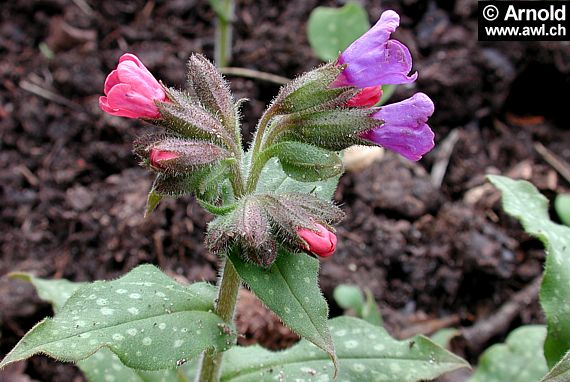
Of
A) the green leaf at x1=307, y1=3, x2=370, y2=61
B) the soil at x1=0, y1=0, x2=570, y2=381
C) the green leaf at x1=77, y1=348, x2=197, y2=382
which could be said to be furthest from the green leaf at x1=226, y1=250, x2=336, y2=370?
the green leaf at x1=307, y1=3, x2=370, y2=61

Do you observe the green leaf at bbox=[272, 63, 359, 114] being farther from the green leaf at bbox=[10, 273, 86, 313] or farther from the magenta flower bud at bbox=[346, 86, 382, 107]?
the green leaf at bbox=[10, 273, 86, 313]

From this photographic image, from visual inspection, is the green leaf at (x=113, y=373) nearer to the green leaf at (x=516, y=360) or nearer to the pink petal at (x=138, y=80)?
the pink petal at (x=138, y=80)

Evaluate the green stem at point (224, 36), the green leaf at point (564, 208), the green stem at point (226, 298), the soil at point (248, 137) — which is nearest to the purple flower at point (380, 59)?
the green stem at point (226, 298)

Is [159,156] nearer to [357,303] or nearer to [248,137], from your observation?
[357,303]

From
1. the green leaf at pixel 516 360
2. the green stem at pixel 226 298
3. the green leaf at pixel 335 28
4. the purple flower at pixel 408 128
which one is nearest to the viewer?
the purple flower at pixel 408 128

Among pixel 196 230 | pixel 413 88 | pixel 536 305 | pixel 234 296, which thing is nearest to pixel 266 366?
pixel 234 296

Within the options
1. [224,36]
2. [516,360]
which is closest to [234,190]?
[516,360]
